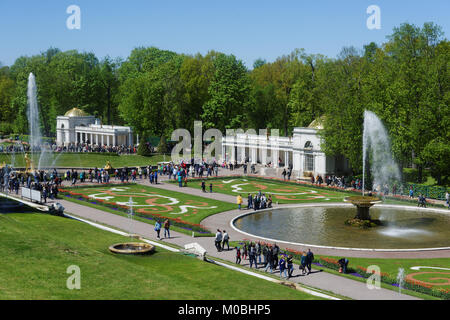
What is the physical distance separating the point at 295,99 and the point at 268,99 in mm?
14754

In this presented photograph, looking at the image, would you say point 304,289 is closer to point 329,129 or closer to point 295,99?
point 329,129

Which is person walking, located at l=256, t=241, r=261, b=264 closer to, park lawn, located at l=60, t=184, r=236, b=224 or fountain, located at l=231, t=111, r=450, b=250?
fountain, located at l=231, t=111, r=450, b=250

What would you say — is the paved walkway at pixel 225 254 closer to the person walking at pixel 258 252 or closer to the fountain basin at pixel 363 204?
the person walking at pixel 258 252

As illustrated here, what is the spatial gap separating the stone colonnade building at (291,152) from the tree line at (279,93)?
319cm

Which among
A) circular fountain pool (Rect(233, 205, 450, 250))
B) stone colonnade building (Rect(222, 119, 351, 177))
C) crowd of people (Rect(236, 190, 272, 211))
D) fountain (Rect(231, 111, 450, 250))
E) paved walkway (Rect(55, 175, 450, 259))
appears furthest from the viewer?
stone colonnade building (Rect(222, 119, 351, 177))

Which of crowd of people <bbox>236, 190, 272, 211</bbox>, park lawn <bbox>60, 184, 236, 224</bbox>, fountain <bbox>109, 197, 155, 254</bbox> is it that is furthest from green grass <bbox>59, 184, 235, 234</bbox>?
fountain <bbox>109, 197, 155, 254</bbox>

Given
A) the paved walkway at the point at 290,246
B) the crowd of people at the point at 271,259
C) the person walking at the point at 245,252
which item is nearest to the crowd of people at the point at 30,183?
the paved walkway at the point at 290,246

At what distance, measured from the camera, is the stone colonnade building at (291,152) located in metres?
74.7

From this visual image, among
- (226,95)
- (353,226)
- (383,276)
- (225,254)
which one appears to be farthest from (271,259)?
Result: (226,95)

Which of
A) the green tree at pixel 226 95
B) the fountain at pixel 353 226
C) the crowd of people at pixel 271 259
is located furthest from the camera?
the green tree at pixel 226 95

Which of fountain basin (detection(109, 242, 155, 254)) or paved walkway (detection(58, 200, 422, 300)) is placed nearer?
paved walkway (detection(58, 200, 422, 300))

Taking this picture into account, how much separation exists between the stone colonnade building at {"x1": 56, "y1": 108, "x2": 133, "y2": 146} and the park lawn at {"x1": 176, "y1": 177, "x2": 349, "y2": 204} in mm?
39645

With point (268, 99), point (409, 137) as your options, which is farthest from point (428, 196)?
point (268, 99)

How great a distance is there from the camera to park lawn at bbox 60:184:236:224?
50.8 metres
